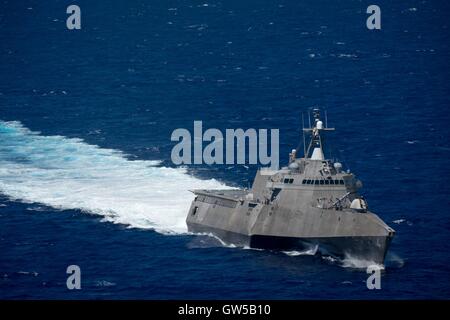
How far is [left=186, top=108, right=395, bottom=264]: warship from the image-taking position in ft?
431

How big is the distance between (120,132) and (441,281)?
74.4 meters

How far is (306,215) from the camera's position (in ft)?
447

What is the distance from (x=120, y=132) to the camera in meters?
189

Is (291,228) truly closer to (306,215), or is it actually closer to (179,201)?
(306,215)

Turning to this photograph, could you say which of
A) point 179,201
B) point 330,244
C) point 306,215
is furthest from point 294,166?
point 179,201

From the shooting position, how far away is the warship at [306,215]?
13150 cm

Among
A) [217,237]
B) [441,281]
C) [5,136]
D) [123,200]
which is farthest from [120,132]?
[441,281]

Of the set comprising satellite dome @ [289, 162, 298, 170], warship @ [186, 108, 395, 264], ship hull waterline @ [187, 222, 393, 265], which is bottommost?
ship hull waterline @ [187, 222, 393, 265]

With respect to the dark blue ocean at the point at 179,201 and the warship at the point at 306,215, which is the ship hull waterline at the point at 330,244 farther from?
the dark blue ocean at the point at 179,201

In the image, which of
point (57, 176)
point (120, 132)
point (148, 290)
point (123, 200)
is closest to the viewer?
point (148, 290)

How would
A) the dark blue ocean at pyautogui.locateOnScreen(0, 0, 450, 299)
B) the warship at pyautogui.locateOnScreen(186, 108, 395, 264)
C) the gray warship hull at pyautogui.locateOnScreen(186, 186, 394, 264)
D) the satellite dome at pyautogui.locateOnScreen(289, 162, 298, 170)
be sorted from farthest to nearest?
the satellite dome at pyautogui.locateOnScreen(289, 162, 298, 170), the warship at pyautogui.locateOnScreen(186, 108, 395, 264), the gray warship hull at pyautogui.locateOnScreen(186, 186, 394, 264), the dark blue ocean at pyautogui.locateOnScreen(0, 0, 450, 299)

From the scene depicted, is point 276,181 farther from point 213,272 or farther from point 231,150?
point 231,150

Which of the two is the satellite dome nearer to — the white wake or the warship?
the warship

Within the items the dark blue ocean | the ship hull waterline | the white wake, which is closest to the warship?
the ship hull waterline
